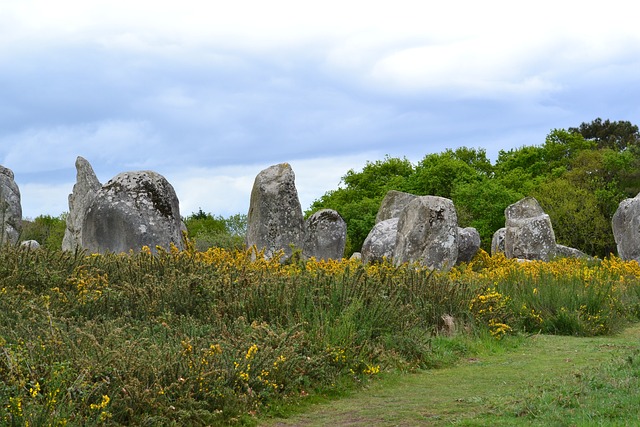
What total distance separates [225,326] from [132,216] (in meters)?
8.43

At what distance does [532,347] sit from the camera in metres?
11.4

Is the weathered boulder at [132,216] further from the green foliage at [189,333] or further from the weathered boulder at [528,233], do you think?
the weathered boulder at [528,233]

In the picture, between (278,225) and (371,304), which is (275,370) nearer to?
(371,304)

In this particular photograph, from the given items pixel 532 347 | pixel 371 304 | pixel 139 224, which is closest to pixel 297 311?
pixel 371 304

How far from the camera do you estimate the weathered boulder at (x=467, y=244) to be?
2652cm

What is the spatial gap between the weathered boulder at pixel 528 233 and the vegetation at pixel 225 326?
14.0 metres

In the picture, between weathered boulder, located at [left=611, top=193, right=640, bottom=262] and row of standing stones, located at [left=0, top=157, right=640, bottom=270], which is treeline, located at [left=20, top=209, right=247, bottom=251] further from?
weathered boulder, located at [left=611, top=193, right=640, bottom=262]

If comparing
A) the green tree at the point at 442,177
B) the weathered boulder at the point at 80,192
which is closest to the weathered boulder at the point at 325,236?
the weathered boulder at the point at 80,192

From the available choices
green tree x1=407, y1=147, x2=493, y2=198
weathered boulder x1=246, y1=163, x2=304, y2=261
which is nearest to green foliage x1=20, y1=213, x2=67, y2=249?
green tree x1=407, y1=147, x2=493, y2=198

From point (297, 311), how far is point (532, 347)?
3787 mm

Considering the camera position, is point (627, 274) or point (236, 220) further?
point (236, 220)

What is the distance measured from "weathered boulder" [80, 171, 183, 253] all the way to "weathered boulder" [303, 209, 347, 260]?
498 inches

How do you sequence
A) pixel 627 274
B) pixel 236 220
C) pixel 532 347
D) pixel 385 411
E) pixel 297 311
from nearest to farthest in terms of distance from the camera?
pixel 385 411, pixel 297 311, pixel 532 347, pixel 627 274, pixel 236 220

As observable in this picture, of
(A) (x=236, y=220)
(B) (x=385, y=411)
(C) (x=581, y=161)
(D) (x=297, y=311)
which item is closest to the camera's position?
(B) (x=385, y=411)
